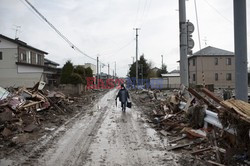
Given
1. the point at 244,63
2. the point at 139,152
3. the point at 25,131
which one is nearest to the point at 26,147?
Result: the point at 25,131

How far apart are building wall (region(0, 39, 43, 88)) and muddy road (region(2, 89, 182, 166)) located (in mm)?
25352

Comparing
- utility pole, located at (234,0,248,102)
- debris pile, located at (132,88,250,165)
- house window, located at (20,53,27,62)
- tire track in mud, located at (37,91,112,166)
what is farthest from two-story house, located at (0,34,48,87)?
utility pole, located at (234,0,248,102)

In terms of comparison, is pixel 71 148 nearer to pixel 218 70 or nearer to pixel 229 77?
pixel 218 70

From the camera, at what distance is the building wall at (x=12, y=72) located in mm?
32125

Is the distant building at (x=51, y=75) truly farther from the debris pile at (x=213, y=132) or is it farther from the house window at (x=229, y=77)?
Result: the house window at (x=229, y=77)

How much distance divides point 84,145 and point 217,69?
4512 cm

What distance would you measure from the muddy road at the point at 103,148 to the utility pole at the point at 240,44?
241 cm

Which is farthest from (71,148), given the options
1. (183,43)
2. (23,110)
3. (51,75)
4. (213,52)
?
(213,52)

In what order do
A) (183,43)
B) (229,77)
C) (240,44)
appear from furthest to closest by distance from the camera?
(229,77)
(183,43)
(240,44)

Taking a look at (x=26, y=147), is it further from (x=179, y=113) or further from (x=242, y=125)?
(x=179, y=113)

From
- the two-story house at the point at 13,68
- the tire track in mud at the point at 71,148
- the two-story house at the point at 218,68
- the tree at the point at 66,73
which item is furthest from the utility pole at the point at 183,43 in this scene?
the two-story house at the point at 218,68

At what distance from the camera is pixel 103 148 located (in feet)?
21.2

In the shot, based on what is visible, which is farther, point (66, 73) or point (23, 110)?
point (66, 73)

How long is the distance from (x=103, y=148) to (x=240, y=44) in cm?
441
